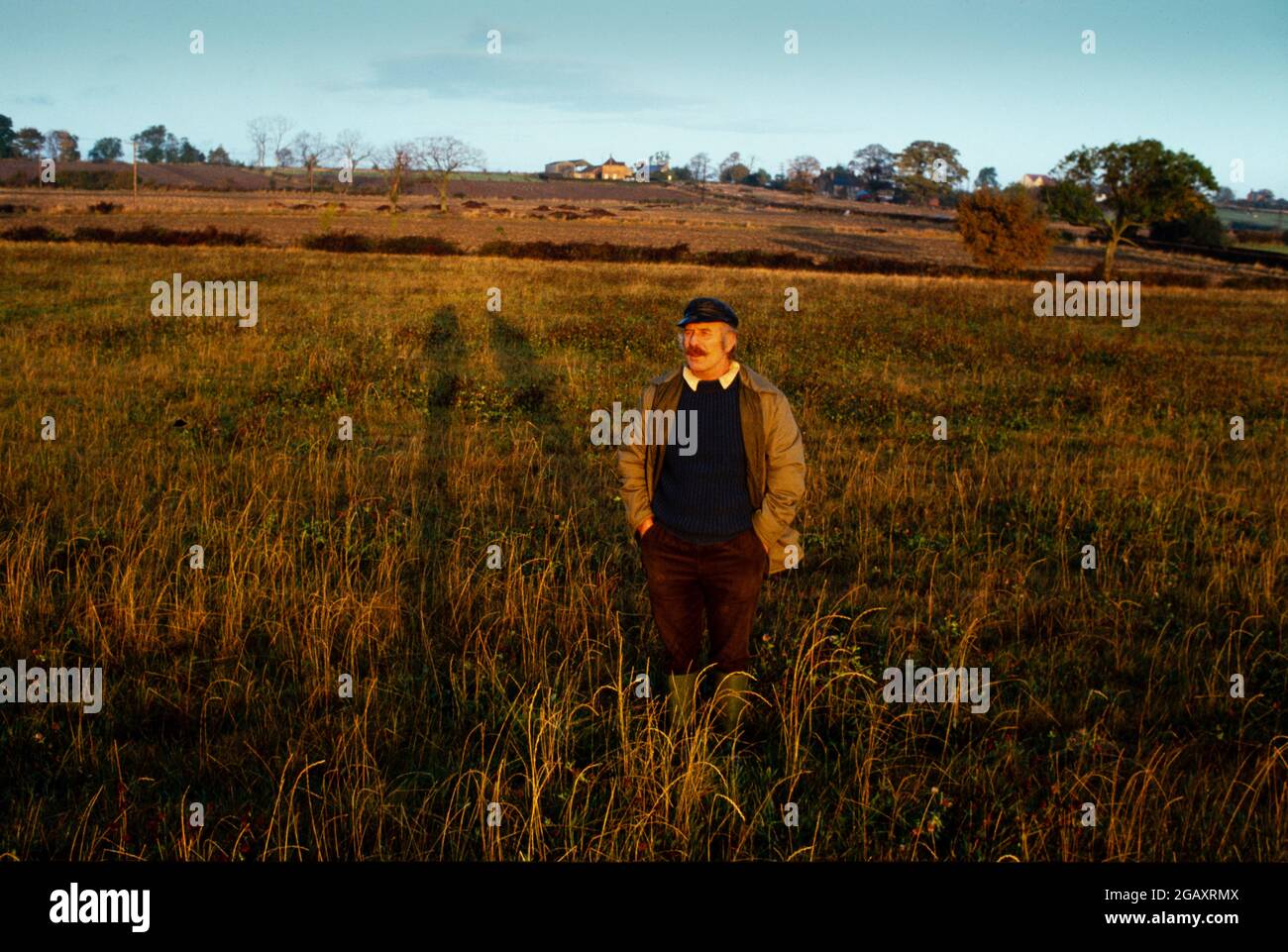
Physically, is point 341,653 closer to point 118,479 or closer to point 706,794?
point 706,794

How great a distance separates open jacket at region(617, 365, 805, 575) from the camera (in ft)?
14.2

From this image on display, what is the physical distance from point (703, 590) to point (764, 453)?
0.73 m

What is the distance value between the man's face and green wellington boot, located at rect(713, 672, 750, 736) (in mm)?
1444

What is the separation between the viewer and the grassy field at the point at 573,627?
3926 mm

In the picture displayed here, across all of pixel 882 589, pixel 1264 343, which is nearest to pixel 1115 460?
pixel 882 589

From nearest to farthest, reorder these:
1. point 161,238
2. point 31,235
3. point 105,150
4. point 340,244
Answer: point 31,235
point 161,238
point 340,244
point 105,150

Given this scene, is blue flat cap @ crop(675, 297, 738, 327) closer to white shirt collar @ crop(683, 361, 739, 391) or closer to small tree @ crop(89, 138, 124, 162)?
white shirt collar @ crop(683, 361, 739, 391)

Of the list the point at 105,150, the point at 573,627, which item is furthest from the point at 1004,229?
the point at 105,150

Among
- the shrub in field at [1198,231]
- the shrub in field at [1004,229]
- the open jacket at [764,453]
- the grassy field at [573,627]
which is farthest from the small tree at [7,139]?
the open jacket at [764,453]

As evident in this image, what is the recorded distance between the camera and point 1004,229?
44.6 metres

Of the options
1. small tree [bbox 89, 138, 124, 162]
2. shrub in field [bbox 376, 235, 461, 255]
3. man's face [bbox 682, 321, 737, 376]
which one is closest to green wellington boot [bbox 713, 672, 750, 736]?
man's face [bbox 682, 321, 737, 376]

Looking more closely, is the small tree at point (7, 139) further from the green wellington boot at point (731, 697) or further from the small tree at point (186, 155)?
the green wellington boot at point (731, 697)

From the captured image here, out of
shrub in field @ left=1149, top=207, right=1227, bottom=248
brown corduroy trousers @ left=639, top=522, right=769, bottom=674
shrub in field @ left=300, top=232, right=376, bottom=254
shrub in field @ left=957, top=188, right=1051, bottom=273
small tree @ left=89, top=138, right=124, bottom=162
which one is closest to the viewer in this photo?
brown corduroy trousers @ left=639, top=522, right=769, bottom=674

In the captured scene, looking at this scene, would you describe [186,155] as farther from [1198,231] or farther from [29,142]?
[1198,231]
